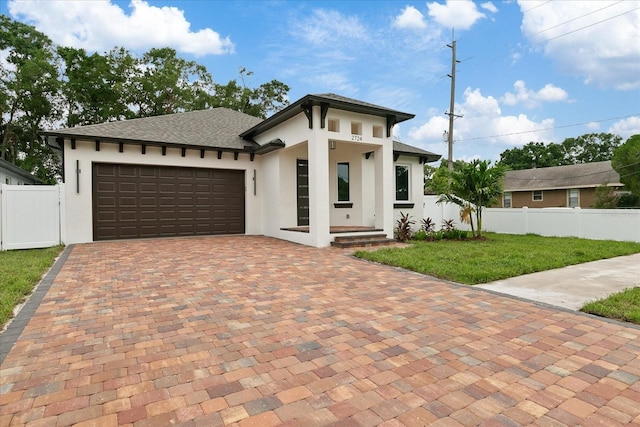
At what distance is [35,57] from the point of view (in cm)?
2130

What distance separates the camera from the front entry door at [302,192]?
1160 cm

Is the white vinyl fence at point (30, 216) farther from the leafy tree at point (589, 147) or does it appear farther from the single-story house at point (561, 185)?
the leafy tree at point (589, 147)

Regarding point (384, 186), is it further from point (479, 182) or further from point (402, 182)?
point (402, 182)

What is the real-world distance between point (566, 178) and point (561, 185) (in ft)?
3.99

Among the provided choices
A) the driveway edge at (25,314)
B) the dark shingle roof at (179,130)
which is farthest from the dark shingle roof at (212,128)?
the driveway edge at (25,314)

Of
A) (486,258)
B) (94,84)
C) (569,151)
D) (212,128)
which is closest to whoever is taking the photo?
(486,258)

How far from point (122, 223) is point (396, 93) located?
13.6 meters

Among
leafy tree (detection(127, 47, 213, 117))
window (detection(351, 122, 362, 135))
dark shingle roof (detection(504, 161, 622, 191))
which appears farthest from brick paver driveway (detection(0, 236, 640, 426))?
dark shingle roof (detection(504, 161, 622, 191))

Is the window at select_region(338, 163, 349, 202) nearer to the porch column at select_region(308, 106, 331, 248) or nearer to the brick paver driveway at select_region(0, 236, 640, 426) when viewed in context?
the porch column at select_region(308, 106, 331, 248)

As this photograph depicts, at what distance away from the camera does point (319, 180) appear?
30.2 ft

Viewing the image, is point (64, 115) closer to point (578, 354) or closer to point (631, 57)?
point (578, 354)

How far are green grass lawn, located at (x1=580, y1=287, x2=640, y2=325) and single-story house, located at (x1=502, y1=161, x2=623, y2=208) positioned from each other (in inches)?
804

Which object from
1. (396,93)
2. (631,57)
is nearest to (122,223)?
(396,93)

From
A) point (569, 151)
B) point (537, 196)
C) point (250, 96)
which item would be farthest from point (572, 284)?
point (569, 151)
